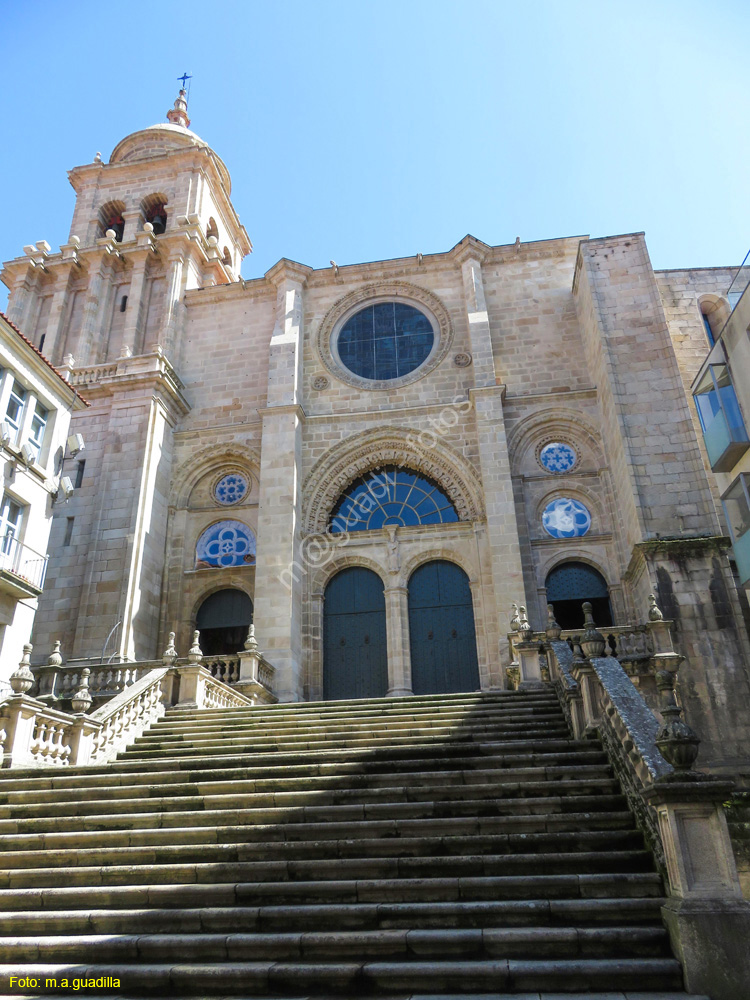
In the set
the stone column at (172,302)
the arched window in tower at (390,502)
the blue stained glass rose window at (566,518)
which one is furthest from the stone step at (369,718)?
the stone column at (172,302)

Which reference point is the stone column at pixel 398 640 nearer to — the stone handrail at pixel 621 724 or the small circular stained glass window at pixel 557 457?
the small circular stained glass window at pixel 557 457

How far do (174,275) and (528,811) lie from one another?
2185 centimetres

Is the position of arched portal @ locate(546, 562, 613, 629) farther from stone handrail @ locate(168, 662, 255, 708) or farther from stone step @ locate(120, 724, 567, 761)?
stone handrail @ locate(168, 662, 255, 708)

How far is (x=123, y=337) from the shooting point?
932 inches

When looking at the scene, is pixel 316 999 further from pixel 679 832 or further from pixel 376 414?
pixel 376 414

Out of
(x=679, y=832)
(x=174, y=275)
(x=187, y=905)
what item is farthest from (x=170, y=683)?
(x=174, y=275)

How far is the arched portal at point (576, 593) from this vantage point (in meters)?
18.3

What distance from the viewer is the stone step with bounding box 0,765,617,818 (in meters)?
7.82

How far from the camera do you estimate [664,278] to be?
20.6m

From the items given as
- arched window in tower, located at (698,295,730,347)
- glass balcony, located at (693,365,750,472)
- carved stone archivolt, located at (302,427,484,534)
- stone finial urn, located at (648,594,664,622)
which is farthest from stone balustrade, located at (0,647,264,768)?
arched window in tower, located at (698,295,730,347)

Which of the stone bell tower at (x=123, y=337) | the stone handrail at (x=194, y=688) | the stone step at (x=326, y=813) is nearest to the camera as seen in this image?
the stone step at (x=326, y=813)

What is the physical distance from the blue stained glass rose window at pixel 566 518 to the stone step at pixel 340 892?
13.4 metres

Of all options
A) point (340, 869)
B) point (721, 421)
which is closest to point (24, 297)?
point (721, 421)

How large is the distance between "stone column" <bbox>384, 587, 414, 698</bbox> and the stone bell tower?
6281mm
